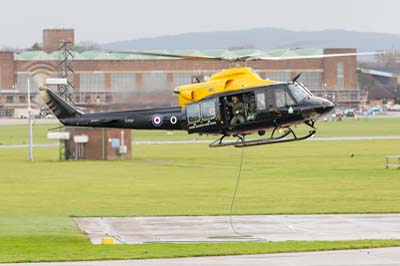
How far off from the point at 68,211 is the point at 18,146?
60.1m

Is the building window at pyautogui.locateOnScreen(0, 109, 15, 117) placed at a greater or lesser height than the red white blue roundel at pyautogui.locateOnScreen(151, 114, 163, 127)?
lesser

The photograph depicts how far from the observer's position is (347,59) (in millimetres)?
174375

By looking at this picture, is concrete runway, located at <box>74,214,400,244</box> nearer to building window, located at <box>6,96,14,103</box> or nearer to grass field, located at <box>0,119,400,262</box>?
grass field, located at <box>0,119,400,262</box>

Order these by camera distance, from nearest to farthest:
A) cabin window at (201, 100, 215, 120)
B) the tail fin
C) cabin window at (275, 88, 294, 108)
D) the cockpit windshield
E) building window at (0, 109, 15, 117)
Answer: cabin window at (275, 88, 294, 108) < the cockpit windshield < cabin window at (201, 100, 215, 120) < the tail fin < building window at (0, 109, 15, 117)

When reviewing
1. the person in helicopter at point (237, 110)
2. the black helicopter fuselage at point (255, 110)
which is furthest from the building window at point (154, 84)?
the person in helicopter at point (237, 110)

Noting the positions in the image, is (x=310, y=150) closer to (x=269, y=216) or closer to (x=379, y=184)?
(x=379, y=184)

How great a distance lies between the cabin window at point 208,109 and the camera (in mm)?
35500

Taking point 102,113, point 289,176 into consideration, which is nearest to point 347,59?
point 289,176

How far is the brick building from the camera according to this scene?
41.7 m

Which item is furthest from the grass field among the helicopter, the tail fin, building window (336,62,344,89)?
building window (336,62,344,89)

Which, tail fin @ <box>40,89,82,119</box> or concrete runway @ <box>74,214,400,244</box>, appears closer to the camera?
concrete runway @ <box>74,214,400,244</box>

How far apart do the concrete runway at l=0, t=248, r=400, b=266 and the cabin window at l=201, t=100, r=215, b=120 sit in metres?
7.40

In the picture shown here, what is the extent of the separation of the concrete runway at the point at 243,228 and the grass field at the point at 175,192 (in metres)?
1.29

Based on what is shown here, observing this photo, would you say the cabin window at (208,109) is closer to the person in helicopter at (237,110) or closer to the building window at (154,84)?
the person in helicopter at (237,110)
